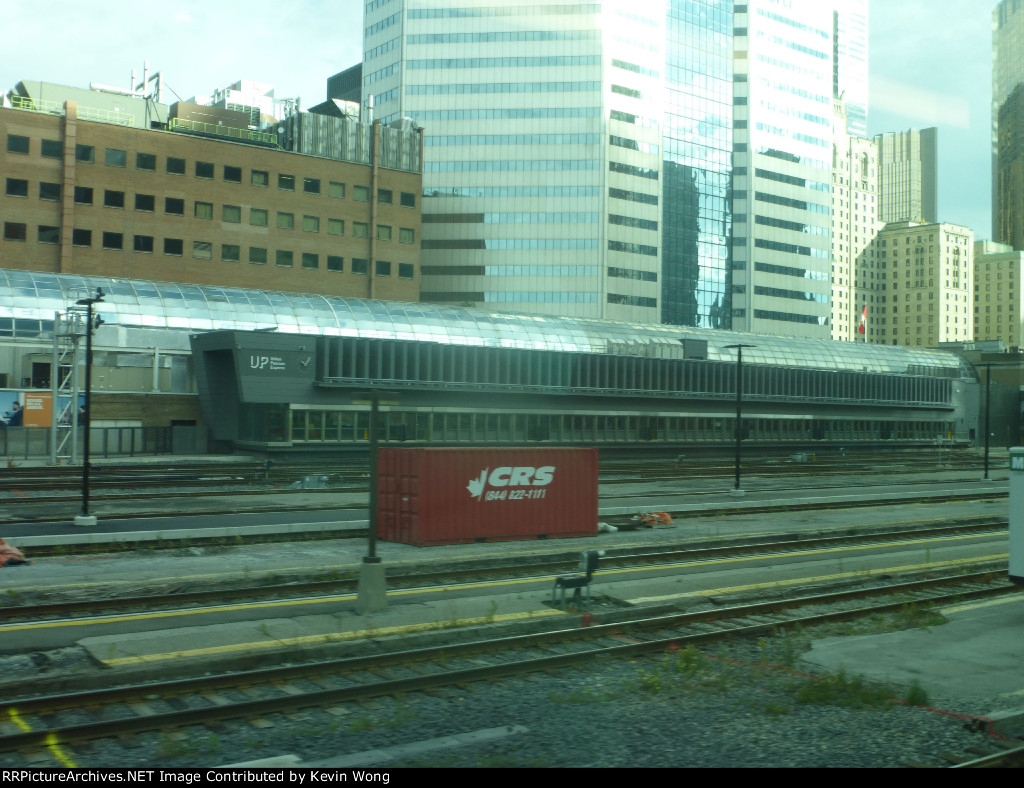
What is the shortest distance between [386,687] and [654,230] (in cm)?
11869

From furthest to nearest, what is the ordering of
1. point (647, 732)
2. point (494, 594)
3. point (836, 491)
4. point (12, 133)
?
point (12, 133) → point (836, 491) → point (494, 594) → point (647, 732)

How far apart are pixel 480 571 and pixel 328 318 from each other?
49.4 meters

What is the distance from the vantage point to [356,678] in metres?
12.1

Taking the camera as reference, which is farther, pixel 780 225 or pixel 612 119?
pixel 780 225

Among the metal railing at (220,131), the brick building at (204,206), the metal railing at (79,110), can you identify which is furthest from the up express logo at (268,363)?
the metal railing at (220,131)

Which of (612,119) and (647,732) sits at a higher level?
(612,119)

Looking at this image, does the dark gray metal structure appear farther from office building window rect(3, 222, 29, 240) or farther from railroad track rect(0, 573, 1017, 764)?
railroad track rect(0, 573, 1017, 764)

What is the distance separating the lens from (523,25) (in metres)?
118

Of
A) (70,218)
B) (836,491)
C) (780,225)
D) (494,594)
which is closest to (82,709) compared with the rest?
(494,594)

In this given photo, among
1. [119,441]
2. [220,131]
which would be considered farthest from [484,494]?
[220,131]

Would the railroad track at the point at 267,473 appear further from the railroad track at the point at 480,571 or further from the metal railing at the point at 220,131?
the metal railing at the point at 220,131

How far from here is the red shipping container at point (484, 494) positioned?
83.7ft

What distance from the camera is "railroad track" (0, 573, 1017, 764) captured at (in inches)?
389

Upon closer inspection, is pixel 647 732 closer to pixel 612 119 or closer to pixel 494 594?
pixel 494 594
